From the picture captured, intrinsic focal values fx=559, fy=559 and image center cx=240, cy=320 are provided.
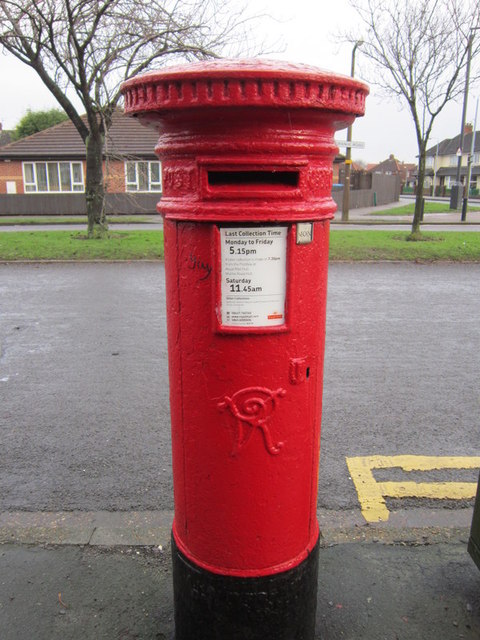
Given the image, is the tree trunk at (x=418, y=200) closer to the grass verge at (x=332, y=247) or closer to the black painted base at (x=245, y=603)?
the grass verge at (x=332, y=247)

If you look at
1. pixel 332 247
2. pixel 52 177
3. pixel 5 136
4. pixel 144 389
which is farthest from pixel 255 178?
pixel 5 136

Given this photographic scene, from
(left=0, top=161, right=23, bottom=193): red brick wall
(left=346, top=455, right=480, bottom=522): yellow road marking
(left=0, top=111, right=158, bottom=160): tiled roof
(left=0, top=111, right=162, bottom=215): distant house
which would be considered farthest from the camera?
(left=0, top=161, right=23, bottom=193): red brick wall

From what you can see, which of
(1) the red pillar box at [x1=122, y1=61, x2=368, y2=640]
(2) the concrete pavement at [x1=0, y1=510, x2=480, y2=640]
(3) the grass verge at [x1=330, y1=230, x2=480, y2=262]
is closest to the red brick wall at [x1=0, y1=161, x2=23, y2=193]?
(3) the grass verge at [x1=330, y1=230, x2=480, y2=262]

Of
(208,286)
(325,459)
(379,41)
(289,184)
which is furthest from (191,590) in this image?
(379,41)

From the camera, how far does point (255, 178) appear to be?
5.49 feet

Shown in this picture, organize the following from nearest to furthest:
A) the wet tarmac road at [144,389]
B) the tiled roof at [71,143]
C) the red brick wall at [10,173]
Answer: the wet tarmac road at [144,389] → the tiled roof at [71,143] → the red brick wall at [10,173]

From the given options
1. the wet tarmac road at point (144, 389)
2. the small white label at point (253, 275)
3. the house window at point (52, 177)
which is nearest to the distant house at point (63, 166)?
the house window at point (52, 177)

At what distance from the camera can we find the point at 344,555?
2701 mm

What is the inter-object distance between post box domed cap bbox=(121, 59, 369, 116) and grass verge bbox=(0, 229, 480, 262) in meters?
10.1

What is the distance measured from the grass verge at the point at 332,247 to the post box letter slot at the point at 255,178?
32.8 ft

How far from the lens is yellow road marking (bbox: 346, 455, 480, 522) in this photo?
312 cm

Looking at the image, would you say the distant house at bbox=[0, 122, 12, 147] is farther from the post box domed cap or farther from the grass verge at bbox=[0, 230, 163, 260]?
the post box domed cap

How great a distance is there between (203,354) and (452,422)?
118 inches

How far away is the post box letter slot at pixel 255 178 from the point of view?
1.65m
